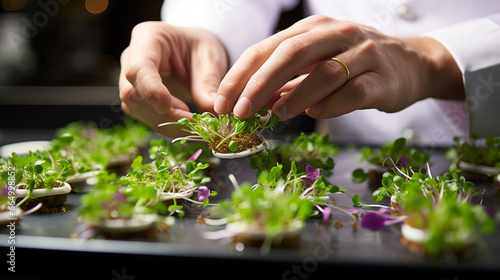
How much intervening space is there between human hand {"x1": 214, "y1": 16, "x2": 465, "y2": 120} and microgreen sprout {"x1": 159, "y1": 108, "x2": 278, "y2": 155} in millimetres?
39

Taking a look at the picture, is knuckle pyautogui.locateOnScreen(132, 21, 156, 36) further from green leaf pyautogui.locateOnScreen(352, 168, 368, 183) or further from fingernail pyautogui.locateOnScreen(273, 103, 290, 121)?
green leaf pyautogui.locateOnScreen(352, 168, 368, 183)

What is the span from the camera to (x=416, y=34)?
1.95 meters

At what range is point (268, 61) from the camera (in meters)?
0.99

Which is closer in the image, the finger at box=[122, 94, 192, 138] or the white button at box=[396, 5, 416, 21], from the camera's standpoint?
the finger at box=[122, 94, 192, 138]

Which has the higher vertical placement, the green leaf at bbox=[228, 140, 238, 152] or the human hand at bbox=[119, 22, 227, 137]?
the human hand at bbox=[119, 22, 227, 137]

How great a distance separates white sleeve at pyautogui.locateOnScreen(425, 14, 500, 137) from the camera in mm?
1439

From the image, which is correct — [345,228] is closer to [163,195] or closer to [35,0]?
[163,195]

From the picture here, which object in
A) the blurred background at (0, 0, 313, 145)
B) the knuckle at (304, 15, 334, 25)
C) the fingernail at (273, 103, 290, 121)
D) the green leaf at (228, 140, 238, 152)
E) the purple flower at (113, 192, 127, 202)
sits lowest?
the blurred background at (0, 0, 313, 145)

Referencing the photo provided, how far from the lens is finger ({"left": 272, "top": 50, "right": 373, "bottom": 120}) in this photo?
1.03 metres

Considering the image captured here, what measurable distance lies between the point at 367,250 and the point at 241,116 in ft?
1.43

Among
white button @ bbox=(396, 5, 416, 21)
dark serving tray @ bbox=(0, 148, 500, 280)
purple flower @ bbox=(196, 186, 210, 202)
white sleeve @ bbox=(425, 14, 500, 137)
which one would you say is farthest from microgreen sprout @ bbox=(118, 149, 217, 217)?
white button @ bbox=(396, 5, 416, 21)

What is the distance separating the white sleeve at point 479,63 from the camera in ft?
4.72

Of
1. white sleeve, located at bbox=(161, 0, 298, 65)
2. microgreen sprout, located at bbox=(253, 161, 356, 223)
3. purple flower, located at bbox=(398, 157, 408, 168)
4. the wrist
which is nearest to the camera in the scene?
microgreen sprout, located at bbox=(253, 161, 356, 223)

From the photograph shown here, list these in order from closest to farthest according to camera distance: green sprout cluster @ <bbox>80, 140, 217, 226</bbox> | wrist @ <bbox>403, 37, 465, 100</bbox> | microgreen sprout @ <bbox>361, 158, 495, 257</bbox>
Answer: microgreen sprout @ <bbox>361, 158, 495, 257</bbox> < green sprout cluster @ <bbox>80, 140, 217, 226</bbox> < wrist @ <bbox>403, 37, 465, 100</bbox>
